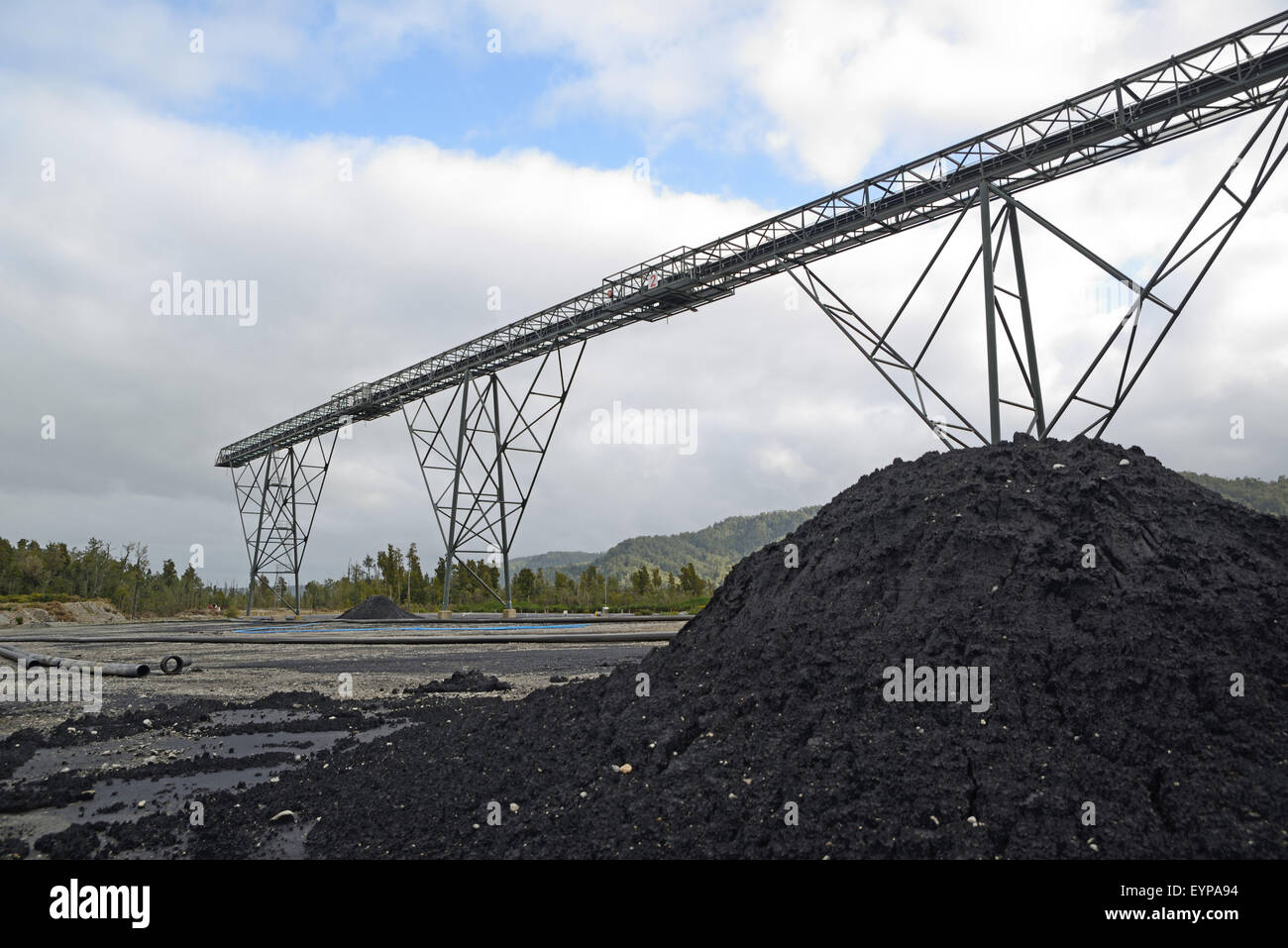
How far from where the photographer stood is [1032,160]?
11172 millimetres

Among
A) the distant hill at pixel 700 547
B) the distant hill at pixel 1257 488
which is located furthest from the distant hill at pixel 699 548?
the distant hill at pixel 1257 488

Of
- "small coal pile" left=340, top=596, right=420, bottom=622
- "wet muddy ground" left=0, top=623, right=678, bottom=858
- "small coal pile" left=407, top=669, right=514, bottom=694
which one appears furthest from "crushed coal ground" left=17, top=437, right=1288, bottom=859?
"small coal pile" left=340, top=596, right=420, bottom=622

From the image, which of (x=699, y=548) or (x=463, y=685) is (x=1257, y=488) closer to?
(x=463, y=685)

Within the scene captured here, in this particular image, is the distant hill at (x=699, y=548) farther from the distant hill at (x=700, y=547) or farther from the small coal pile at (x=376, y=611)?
the small coal pile at (x=376, y=611)

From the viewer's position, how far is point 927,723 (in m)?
3.61

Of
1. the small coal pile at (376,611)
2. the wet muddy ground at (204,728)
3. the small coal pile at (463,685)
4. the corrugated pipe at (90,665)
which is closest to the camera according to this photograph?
the wet muddy ground at (204,728)

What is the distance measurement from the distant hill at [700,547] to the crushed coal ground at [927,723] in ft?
414

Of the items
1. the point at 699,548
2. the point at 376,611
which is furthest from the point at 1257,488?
the point at 699,548

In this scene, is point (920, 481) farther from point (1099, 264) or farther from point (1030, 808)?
point (1099, 264)

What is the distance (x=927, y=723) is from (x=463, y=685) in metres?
6.31

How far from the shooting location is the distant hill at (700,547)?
142 meters
